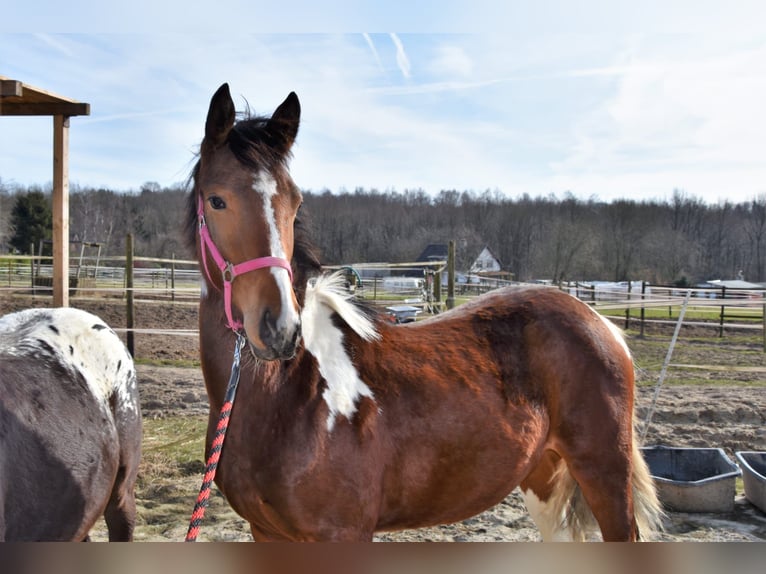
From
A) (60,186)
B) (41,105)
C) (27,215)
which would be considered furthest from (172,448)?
(41,105)

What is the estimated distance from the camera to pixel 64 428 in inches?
70.0

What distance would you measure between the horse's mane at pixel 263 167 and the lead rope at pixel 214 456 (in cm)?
→ 28

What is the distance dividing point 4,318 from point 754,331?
13618 millimetres

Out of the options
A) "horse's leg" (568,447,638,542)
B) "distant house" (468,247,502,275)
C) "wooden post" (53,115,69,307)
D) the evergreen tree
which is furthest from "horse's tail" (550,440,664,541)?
the evergreen tree

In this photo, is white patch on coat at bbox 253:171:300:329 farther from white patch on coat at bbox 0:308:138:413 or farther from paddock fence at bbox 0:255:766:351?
paddock fence at bbox 0:255:766:351

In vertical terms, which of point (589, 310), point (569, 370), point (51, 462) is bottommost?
point (51, 462)

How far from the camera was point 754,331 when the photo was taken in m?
11.6

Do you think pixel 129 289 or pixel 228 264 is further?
pixel 129 289

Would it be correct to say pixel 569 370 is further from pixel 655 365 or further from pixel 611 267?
pixel 655 365

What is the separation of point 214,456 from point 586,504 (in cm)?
166

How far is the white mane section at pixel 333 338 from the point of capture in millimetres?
1553

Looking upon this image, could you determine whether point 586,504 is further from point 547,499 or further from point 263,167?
point 263,167

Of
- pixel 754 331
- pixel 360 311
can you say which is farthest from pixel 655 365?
pixel 360 311

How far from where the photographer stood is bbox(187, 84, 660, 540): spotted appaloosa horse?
1383 mm
